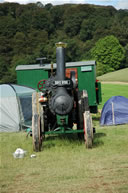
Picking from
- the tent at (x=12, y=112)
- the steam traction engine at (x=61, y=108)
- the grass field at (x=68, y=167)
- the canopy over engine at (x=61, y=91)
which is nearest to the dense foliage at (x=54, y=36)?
the tent at (x=12, y=112)

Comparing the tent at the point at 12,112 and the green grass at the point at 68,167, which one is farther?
the tent at the point at 12,112

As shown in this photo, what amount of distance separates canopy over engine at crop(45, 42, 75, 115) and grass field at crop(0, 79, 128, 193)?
1077 mm

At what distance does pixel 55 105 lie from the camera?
29.5ft

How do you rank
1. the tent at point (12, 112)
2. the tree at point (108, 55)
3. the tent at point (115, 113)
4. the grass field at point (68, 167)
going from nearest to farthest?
the grass field at point (68, 167), the tent at point (115, 113), the tent at point (12, 112), the tree at point (108, 55)

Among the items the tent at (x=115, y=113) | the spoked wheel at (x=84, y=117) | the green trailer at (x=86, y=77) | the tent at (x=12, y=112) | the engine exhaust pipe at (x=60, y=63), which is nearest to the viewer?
the spoked wheel at (x=84, y=117)

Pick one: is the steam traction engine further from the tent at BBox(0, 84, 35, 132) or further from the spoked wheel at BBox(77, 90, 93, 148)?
the tent at BBox(0, 84, 35, 132)

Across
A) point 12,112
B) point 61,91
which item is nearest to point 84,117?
point 61,91

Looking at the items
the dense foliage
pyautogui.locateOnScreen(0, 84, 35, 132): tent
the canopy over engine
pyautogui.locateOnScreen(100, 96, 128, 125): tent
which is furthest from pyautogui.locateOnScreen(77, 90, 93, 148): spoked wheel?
the dense foliage

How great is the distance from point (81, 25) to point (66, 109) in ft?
369

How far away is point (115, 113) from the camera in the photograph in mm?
13867

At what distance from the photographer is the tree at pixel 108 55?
75.4 meters

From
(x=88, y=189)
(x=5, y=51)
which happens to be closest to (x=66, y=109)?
(x=88, y=189)

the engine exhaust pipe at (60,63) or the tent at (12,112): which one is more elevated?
the engine exhaust pipe at (60,63)

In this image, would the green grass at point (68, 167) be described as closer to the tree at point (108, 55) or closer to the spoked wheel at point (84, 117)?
the spoked wheel at point (84, 117)
